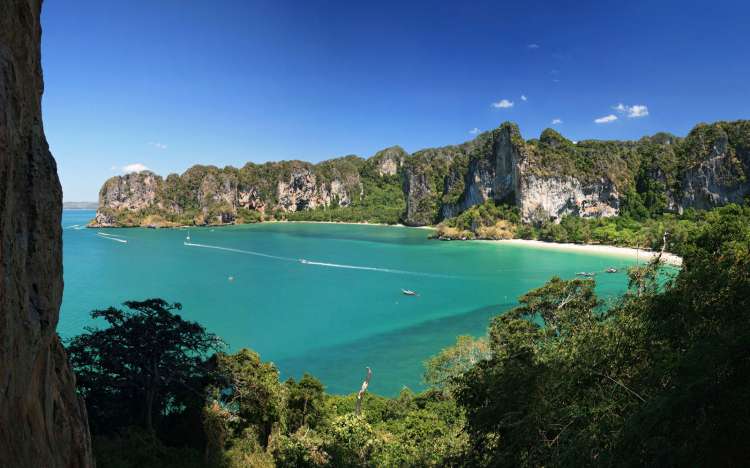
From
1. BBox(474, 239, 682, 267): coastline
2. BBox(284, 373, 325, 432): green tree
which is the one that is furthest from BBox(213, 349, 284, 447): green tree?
BBox(474, 239, 682, 267): coastline

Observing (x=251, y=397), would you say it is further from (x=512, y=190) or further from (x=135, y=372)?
(x=512, y=190)

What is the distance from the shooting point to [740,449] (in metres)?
3.88

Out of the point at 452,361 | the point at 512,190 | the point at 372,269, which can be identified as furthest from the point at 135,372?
the point at 512,190

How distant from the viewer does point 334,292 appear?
143 ft

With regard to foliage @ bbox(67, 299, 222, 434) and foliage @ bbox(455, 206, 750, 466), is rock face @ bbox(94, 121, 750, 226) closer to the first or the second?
foliage @ bbox(455, 206, 750, 466)

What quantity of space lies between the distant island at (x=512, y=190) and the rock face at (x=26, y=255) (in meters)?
71.7

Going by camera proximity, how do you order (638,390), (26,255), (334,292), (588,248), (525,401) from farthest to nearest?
1. (588,248)
2. (334,292)
3. (525,401)
4. (638,390)
5. (26,255)

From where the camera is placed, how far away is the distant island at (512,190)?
79875 mm

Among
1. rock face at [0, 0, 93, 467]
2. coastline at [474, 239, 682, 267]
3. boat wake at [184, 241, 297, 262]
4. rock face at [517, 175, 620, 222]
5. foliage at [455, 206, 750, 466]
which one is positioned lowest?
boat wake at [184, 241, 297, 262]

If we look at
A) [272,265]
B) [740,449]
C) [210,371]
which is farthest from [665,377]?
[272,265]

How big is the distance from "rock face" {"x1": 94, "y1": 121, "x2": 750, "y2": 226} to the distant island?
251 mm

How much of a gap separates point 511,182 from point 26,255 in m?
106

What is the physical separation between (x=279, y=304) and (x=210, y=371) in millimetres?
24387

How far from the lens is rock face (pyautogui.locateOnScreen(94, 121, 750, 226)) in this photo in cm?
8056
